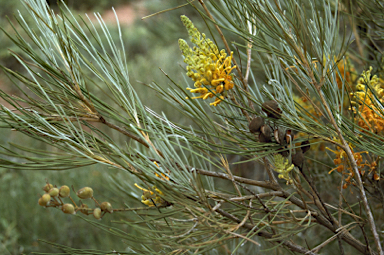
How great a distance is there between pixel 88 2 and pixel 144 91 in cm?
333

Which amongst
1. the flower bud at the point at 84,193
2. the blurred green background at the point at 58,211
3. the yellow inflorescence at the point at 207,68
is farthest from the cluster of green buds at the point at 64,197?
the blurred green background at the point at 58,211

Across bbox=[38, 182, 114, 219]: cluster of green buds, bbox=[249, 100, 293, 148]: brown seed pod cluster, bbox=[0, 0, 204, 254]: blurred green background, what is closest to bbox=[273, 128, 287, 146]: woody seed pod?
bbox=[249, 100, 293, 148]: brown seed pod cluster

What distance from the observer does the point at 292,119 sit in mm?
332

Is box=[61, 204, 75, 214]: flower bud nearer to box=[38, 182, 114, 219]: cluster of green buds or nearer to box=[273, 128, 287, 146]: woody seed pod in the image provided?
box=[38, 182, 114, 219]: cluster of green buds

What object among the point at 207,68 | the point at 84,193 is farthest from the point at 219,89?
the point at 84,193

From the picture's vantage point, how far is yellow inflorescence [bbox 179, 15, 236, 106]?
30cm

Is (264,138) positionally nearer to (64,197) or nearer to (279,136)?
(279,136)

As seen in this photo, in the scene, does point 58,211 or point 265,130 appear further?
point 58,211

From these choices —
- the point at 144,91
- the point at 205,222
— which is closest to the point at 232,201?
the point at 205,222

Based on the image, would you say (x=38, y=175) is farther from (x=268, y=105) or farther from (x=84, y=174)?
(x=268, y=105)

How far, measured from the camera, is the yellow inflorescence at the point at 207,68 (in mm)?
296

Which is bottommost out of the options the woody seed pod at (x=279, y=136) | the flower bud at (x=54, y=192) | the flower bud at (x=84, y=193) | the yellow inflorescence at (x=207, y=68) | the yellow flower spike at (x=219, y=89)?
the woody seed pod at (x=279, y=136)

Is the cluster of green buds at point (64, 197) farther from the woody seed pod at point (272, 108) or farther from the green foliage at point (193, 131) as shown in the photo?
the woody seed pod at point (272, 108)

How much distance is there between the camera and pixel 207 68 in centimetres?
30
